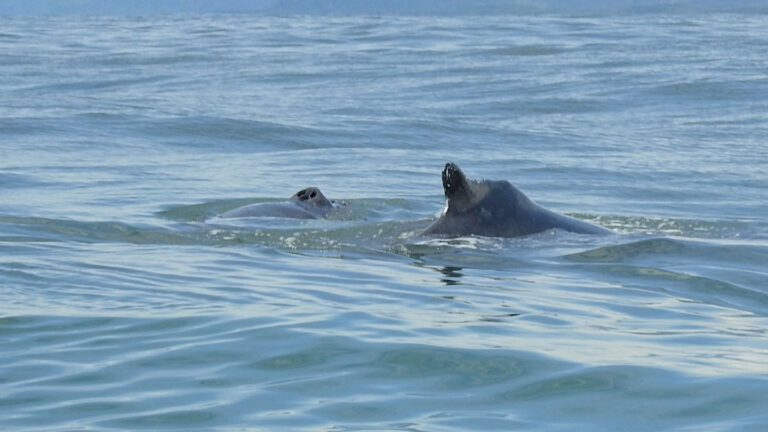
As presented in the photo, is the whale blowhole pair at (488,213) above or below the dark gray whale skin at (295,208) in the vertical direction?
above

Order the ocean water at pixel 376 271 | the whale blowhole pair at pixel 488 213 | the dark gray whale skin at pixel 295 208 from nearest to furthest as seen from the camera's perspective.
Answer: the ocean water at pixel 376 271, the whale blowhole pair at pixel 488 213, the dark gray whale skin at pixel 295 208

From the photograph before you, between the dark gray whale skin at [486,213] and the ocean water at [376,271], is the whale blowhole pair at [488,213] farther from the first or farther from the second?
the ocean water at [376,271]

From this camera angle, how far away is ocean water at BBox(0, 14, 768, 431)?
19.2 feet

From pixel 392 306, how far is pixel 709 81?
2117cm

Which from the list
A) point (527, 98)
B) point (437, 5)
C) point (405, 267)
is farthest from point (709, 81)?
point (437, 5)

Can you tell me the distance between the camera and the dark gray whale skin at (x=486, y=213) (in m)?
9.83

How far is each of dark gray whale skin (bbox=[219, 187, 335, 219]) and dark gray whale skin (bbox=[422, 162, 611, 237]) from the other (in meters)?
2.03

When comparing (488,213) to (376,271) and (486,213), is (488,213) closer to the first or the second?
(486,213)

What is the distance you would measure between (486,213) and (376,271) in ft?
3.37

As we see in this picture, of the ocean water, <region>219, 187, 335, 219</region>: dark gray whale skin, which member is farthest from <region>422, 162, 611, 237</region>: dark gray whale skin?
<region>219, 187, 335, 219</region>: dark gray whale skin

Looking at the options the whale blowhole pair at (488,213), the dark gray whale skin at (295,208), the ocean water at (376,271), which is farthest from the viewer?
the dark gray whale skin at (295,208)

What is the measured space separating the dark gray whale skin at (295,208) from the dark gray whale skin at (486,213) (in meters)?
2.03

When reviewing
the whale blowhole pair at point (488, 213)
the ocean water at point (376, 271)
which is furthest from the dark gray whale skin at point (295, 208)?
the whale blowhole pair at point (488, 213)

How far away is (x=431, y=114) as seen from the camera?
2350cm
